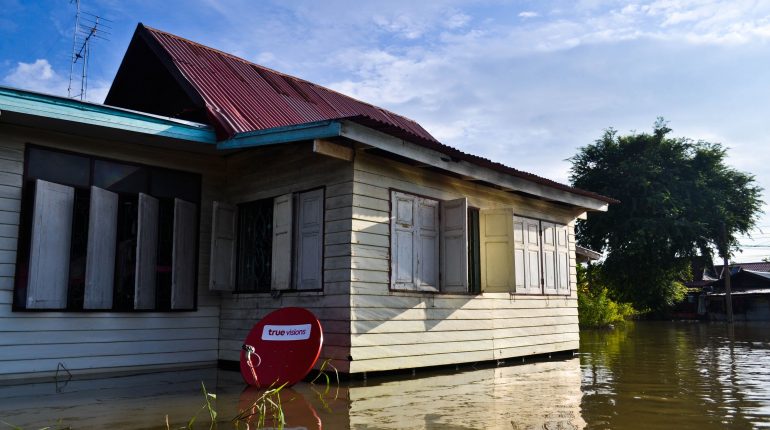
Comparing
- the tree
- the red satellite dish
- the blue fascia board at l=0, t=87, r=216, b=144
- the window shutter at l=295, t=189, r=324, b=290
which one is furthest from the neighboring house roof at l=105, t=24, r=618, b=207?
the tree

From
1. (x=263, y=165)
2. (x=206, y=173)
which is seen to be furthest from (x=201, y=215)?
(x=263, y=165)

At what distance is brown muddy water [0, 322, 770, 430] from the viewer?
4.80 m

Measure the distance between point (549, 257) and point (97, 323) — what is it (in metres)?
7.17

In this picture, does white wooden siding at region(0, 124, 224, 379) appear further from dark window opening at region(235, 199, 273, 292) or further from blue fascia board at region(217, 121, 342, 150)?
blue fascia board at region(217, 121, 342, 150)

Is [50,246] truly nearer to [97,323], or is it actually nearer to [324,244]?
[97,323]

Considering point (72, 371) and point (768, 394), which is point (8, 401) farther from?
point (768, 394)

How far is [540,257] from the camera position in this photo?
10.4 meters

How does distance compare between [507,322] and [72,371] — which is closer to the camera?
[72,371]

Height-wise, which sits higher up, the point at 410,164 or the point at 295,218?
the point at 410,164

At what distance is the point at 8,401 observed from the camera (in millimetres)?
5695

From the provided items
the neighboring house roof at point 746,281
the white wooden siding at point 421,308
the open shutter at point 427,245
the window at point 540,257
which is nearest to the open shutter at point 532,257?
the window at point 540,257

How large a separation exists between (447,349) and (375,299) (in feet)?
5.37

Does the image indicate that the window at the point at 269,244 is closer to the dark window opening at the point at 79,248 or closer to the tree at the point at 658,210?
the dark window opening at the point at 79,248

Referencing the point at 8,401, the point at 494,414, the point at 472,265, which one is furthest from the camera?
the point at 472,265
